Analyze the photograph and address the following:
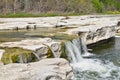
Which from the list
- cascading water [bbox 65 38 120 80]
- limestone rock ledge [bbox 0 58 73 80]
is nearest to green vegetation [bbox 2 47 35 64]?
cascading water [bbox 65 38 120 80]

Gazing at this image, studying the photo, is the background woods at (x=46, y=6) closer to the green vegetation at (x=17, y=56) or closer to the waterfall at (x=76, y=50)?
the waterfall at (x=76, y=50)

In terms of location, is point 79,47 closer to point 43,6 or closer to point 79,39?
point 79,39

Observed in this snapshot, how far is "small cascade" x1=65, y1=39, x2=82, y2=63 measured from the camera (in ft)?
61.6

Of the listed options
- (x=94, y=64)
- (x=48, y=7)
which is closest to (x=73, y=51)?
(x=94, y=64)

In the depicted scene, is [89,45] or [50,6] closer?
[89,45]

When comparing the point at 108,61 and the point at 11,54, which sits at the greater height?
the point at 11,54

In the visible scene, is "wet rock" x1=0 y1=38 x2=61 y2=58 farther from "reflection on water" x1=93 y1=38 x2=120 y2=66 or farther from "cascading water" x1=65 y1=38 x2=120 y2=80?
"reflection on water" x1=93 y1=38 x2=120 y2=66

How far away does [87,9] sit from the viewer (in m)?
65.4

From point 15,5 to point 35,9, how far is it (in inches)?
191

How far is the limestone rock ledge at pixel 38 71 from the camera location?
9586mm

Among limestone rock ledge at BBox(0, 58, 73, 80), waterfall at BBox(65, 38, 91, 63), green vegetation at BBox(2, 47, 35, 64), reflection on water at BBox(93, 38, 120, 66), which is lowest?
reflection on water at BBox(93, 38, 120, 66)

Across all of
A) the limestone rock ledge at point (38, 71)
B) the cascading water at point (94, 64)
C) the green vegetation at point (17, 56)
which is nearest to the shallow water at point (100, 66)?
the cascading water at point (94, 64)

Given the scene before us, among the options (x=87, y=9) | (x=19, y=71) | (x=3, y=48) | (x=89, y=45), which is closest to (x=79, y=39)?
(x=89, y=45)

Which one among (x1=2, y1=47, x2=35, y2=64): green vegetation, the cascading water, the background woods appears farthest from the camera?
the background woods
